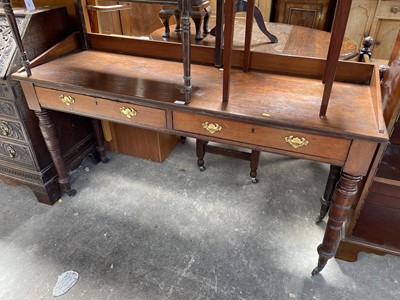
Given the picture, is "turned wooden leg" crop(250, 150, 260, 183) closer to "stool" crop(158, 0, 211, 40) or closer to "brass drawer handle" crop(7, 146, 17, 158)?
"stool" crop(158, 0, 211, 40)

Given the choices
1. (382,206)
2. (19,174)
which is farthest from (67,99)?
(382,206)

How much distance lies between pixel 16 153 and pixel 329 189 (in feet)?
6.27

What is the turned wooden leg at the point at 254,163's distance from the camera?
2091 millimetres

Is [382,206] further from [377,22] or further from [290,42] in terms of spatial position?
[377,22]

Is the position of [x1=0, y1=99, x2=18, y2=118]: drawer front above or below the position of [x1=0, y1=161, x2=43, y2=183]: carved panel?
above

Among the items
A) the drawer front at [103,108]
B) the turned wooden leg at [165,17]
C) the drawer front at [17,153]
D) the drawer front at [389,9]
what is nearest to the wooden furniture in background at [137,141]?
the turned wooden leg at [165,17]

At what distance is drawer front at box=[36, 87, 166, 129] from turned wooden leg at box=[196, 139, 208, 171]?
82cm

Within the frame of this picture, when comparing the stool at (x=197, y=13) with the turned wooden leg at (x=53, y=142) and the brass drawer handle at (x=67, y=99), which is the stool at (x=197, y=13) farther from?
the turned wooden leg at (x=53, y=142)

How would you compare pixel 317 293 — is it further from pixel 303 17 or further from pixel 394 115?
pixel 303 17

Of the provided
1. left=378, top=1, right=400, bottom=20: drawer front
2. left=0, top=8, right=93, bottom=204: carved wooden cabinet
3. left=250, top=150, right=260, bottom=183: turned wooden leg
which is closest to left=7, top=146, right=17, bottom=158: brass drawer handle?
left=0, top=8, right=93, bottom=204: carved wooden cabinet

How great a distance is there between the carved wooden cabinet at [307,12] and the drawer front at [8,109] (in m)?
2.97

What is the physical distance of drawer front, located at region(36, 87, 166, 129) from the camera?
1399 millimetres

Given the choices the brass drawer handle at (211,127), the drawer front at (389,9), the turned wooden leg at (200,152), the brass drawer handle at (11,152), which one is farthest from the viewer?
the drawer front at (389,9)

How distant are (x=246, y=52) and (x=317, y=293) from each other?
1269mm
